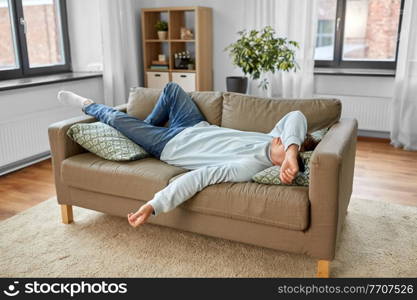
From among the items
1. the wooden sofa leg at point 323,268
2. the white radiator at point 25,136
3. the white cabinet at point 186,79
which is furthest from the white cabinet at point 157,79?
the wooden sofa leg at point 323,268

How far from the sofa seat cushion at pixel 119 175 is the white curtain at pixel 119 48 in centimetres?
215

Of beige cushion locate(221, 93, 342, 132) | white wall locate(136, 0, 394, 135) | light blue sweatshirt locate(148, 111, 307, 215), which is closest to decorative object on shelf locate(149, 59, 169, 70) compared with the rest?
white wall locate(136, 0, 394, 135)

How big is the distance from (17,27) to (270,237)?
3203 millimetres

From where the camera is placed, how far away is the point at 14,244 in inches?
92.7

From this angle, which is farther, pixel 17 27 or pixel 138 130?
pixel 17 27

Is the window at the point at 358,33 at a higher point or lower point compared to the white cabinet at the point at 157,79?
higher

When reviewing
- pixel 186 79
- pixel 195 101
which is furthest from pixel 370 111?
pixel 195 101

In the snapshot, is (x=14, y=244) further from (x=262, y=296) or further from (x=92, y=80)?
(x=92, y=80)

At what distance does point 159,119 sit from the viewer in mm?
2689

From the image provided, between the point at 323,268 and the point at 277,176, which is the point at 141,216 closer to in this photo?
the point at 277,176

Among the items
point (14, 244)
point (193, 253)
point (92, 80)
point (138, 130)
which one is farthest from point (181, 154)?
point (92, 80)

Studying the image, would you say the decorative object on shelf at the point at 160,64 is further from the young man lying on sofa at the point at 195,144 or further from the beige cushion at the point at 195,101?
the young man lying on sofa at the point at 195,144

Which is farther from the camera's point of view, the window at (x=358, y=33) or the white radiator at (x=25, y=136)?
the window at (x=358, y=33)

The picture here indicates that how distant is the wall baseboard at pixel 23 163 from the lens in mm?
3563
